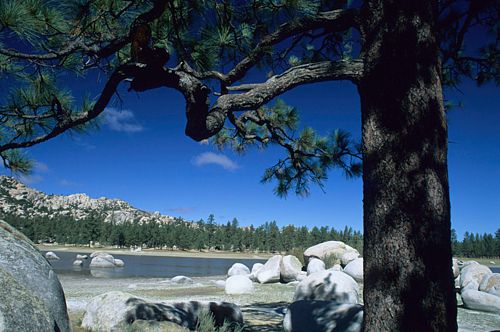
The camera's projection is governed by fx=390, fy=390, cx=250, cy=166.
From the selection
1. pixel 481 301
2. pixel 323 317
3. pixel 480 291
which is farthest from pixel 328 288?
pixel 480 291

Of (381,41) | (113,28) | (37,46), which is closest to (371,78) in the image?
(381,41)

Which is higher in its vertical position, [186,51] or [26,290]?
[186,51]

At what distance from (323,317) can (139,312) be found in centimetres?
273

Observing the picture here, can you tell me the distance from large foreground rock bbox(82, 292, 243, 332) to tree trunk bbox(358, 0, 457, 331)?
13.1 ft

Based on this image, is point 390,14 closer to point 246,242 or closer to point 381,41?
point 381,41

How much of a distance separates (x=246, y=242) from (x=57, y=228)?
51223 mm

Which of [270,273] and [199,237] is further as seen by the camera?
[199,237]

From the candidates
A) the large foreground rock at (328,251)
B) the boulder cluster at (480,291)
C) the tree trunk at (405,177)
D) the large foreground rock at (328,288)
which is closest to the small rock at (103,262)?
the large foreground rock at (328,251)

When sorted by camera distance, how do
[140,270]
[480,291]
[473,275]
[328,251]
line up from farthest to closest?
[140,270], [328,251], [473,275], [480,291]

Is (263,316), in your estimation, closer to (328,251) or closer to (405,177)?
(405,177)

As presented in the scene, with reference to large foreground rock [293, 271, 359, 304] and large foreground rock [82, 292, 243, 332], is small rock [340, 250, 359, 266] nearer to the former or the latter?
large foreground rock [293, 271, 359, 304]

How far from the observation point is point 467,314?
8.27 metres

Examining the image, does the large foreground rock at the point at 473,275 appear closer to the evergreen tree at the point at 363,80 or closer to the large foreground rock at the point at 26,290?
the evergreen tree at the point at 363,80

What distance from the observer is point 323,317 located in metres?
5.77
